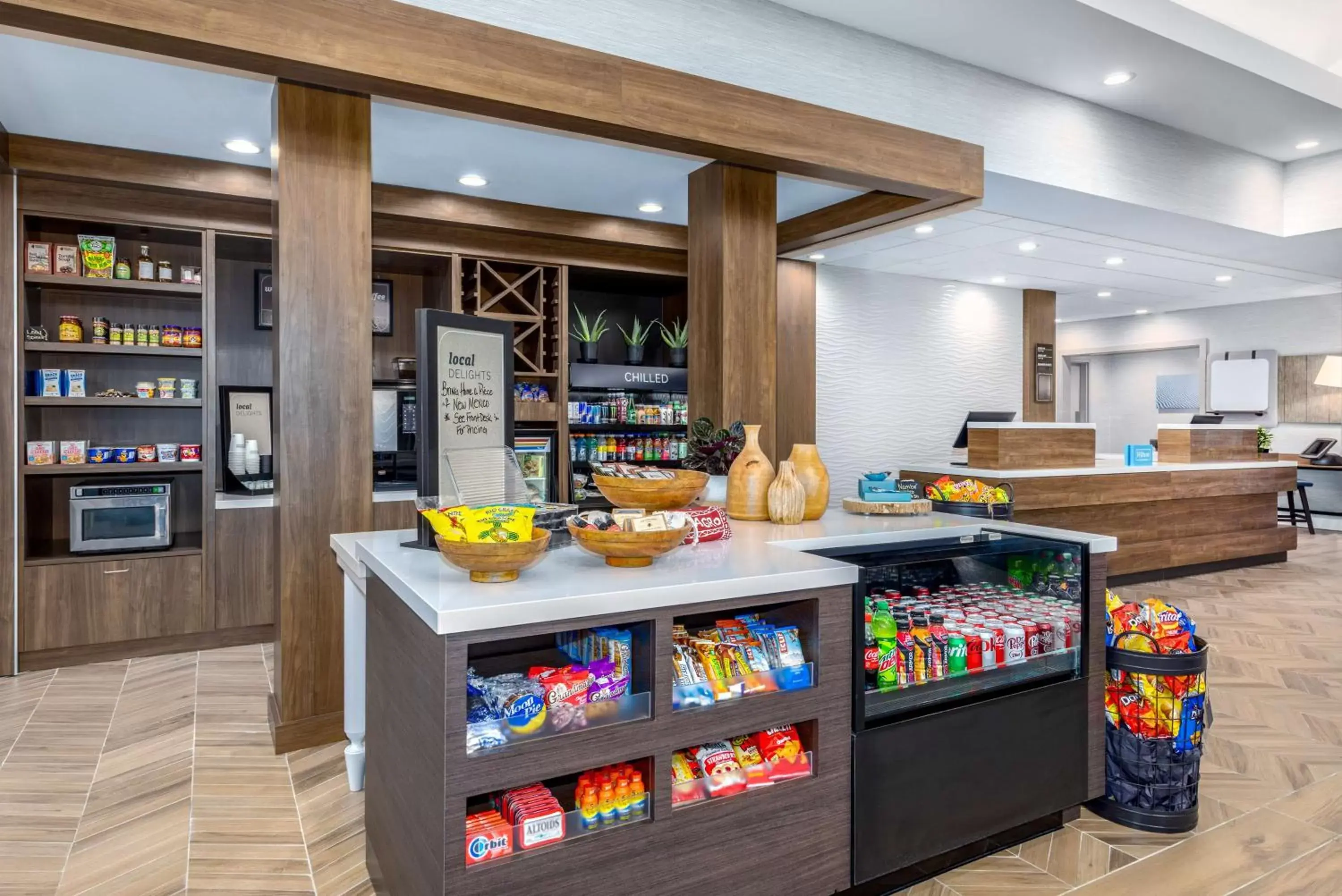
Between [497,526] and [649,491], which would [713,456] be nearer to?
[649,491]

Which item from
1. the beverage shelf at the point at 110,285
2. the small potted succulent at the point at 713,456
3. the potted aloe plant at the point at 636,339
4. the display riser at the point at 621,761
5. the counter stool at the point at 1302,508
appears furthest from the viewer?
the counter stool at the point at 1302,508

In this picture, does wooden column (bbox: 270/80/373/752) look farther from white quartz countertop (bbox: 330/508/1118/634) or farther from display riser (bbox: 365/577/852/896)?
display riser (bbox: 365/577/852/896)

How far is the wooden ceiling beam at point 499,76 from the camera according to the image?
2.51m

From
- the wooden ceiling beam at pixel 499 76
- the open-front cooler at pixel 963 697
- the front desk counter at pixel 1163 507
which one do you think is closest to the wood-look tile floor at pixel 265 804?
the open-front cooler at pixel 963 697

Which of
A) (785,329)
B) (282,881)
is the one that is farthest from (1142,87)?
(282,881)

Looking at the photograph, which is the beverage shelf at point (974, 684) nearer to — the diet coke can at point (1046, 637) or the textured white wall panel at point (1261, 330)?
the diet coke can at point (1046, 637)

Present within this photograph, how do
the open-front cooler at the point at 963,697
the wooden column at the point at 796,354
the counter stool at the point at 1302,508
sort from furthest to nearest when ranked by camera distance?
the counter stool at the point at 1302,508
the wooden column at the point at 796,354
the open-front cooler at the point at 963,697

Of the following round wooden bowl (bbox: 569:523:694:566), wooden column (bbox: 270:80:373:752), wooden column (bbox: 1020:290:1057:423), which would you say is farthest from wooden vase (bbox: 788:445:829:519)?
wooden column (bbox: 1020:290:1057:423)

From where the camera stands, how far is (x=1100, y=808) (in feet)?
8.59

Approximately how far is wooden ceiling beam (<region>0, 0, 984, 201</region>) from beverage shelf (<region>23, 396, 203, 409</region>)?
7.95 feet

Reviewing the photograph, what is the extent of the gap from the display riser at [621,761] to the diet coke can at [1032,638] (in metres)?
0.68

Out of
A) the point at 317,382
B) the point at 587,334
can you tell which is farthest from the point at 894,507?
the point at 587,334

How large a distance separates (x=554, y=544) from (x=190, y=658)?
134 inches

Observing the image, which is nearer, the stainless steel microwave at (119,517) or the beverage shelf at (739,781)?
the beverage shelf at (739,781)
